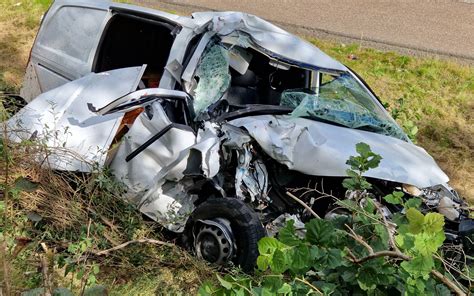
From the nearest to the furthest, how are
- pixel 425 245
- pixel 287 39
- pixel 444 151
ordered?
pixel 425 245, pixel 287 39, pixel 444 151

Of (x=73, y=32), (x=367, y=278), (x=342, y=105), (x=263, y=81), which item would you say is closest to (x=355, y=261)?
(x=367, y=278)

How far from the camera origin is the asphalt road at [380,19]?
34.4ft

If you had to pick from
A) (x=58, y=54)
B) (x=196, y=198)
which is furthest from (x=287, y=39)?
(x=58, y=54)

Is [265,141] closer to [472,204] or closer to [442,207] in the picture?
[442,207]

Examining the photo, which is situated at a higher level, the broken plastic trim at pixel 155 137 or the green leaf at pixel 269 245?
the green leaf at pixel 269 245

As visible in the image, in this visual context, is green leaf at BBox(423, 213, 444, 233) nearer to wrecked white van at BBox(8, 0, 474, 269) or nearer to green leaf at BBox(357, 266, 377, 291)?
green leaf at BBox(357, 266, 377, 291)

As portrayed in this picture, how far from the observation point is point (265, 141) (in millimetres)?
4227

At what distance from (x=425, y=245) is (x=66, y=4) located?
4975mm

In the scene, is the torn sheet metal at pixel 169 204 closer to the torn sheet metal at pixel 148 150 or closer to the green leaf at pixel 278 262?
the torn sheet metal at pixel 148 150

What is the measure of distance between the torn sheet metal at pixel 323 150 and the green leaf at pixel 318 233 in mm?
1784

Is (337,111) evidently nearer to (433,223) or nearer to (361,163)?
(361,163)

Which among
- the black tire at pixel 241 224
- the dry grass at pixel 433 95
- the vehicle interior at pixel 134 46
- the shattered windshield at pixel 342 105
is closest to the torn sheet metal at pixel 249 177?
the black tire at pixel 241 224

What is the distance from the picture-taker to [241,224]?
4.06 m

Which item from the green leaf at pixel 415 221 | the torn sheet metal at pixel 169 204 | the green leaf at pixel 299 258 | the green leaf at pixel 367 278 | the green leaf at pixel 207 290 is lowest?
the torn sheet metal at pixel 169 204
